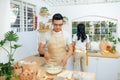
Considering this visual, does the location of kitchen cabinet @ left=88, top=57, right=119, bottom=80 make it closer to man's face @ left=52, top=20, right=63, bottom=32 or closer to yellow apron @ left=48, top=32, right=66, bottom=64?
yellow apron @ left=48, top=32, right=66, bottom=64

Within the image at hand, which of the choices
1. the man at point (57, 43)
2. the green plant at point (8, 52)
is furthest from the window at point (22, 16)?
the man at point (57, 43)

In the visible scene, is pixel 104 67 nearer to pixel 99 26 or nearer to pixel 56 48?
pixel 99 26

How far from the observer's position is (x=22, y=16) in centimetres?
323

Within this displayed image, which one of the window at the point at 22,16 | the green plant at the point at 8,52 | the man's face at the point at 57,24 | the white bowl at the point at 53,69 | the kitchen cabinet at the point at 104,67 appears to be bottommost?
the kitchen cabinet at the point at 104,67

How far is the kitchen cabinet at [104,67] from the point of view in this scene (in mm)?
3521

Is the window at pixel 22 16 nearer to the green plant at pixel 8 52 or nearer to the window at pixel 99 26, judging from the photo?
the green plant at pixel 8 52

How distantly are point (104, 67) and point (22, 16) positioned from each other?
211cm

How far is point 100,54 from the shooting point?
3.61 meters

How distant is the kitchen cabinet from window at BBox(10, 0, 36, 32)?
5.15 ft

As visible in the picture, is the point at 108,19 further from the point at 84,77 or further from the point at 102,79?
the point at 84,77

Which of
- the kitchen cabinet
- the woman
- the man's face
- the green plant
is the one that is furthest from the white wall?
the kitchen cabinet

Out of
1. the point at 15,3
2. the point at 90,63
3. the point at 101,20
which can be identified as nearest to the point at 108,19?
the point at 101,20

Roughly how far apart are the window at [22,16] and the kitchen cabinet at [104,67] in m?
1.57

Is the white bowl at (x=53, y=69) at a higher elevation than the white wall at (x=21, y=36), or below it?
below
